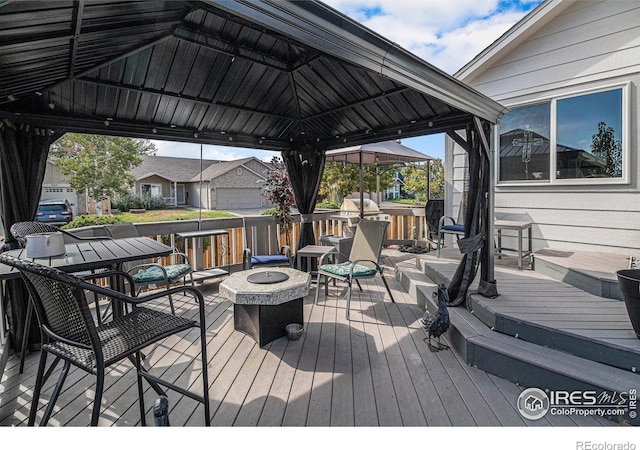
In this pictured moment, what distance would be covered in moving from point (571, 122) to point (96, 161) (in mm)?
13716

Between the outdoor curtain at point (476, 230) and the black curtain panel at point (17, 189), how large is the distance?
3864 mm

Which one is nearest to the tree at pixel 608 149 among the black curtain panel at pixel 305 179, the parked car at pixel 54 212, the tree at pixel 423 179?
the black curtain panel at pixel 305 179

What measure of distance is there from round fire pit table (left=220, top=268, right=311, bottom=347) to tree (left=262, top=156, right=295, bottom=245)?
2290mm

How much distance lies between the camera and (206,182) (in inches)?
595

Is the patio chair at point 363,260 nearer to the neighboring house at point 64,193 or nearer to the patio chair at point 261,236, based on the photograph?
the patio chair at point 261,236

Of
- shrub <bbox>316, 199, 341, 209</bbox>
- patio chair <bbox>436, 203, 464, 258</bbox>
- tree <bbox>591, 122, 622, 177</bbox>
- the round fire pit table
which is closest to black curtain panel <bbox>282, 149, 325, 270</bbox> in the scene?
patio chair <bbox>436, 203, 464, 258</bbox>

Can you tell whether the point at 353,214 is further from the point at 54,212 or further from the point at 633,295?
the point at 54,212

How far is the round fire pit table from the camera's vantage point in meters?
2.75

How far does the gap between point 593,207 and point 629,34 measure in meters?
1.94

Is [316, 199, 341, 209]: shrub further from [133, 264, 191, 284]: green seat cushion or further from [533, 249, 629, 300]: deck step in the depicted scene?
[533, 249, 629, 300]: deck step

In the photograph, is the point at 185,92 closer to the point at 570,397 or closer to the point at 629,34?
the point at 570,397

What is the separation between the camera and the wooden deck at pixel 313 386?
1.94 meters
